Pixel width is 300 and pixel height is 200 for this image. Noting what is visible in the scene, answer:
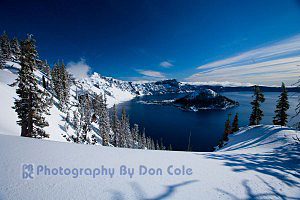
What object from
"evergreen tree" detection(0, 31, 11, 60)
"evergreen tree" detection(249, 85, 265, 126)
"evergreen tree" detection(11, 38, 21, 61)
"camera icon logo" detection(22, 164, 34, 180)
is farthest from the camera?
"evergreen tree" detection(11, 38, 21, 61)

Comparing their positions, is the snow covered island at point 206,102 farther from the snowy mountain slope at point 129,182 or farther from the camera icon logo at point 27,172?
the camera icon logo at point 27,172

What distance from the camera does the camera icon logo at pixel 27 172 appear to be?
2.28 meters

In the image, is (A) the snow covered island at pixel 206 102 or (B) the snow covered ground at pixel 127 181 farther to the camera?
(A) the snow covered island at pixel 206 102

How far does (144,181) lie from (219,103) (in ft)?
527

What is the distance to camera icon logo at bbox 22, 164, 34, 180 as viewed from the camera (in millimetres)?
2281

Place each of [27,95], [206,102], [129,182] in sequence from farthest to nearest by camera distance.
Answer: [206,102]
[27,95]
[129,182]

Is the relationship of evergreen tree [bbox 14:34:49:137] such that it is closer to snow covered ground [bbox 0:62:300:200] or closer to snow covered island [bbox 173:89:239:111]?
snow covered ground [bbox 0:62:300:200]

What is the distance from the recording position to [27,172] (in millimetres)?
2441

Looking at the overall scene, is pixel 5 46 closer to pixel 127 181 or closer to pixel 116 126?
pixel 116 126

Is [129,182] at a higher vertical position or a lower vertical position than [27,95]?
lower

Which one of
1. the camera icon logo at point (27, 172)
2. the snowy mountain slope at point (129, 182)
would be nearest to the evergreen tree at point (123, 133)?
the snowy mountain slope at point (129, 182)

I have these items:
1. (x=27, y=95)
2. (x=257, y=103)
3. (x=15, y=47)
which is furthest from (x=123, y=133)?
(x=15, y=47)

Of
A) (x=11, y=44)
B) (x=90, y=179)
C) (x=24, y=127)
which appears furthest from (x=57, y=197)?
(x=11, y=44)

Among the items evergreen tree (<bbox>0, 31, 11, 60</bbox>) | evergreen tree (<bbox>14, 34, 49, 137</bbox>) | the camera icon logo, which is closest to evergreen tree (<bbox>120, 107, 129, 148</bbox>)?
evergreen tree (<bbox>14, 34, 49, 137</bbox>)
